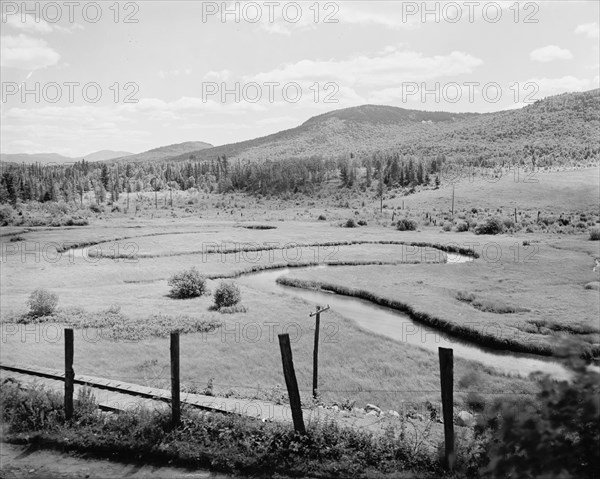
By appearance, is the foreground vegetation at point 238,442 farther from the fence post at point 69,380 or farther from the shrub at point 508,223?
the shrub at point 508,223

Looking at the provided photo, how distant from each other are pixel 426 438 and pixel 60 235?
3794 inches

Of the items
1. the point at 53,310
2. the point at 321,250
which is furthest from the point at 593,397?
the point at 321,250

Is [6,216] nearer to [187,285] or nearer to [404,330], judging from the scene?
[187,285]

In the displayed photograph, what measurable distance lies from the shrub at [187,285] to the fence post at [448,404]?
131 feet

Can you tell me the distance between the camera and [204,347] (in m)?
34.9

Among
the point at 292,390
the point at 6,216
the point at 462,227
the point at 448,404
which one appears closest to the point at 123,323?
the point at 292,390

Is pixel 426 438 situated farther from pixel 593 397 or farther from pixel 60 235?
pixel 60 235

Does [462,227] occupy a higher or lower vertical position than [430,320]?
higher

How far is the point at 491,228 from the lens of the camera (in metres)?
103

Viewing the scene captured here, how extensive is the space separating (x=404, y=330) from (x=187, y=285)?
22357mm

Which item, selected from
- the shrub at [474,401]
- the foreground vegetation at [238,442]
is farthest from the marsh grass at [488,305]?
A: the foreground vegetation at [238,442]

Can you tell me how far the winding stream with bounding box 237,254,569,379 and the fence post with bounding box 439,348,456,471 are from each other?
42.0 feet

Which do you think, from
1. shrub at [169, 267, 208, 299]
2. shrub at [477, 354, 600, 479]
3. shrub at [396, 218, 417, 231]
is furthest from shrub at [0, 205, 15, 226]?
shrub at [477, 354, 600, 479]

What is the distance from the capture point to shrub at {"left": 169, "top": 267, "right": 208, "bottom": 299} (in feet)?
165
